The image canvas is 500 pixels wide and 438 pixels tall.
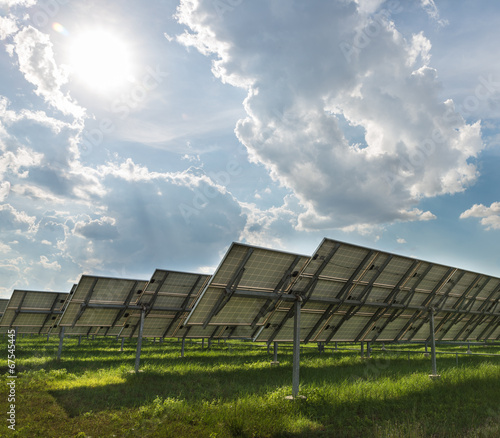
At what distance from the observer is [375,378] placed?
1708 cm

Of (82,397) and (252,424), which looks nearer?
(252,424)

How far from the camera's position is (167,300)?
69.7ft

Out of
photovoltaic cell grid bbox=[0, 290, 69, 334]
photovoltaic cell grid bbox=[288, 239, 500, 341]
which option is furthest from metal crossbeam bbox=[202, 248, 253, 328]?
photovoltaic cell grid bbox=[0, 290, 69, 334]

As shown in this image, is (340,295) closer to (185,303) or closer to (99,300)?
(185,303)

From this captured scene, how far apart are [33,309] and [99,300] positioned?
1473 cm

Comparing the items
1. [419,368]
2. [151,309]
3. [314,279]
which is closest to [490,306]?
[419,368]

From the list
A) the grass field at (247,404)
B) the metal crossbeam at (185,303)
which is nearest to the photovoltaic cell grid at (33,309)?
the grass field at (247,404)

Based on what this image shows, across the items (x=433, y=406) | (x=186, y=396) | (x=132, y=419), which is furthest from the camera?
(x=186, y=396)

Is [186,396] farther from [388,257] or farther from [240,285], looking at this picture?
[388,257]

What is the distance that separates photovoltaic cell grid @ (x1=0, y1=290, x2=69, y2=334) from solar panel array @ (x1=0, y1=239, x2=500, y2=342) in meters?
1.06

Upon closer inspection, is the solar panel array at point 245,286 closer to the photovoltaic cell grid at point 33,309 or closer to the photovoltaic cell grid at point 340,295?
the photovoltaic cell grid at point 340,295

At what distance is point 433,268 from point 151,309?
676 inches

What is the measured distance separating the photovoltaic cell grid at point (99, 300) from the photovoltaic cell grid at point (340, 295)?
7872 millimetres

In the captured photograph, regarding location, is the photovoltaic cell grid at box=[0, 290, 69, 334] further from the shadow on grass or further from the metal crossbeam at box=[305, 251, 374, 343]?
the metal crossbeam at box=[305, 251, 374, 343]
